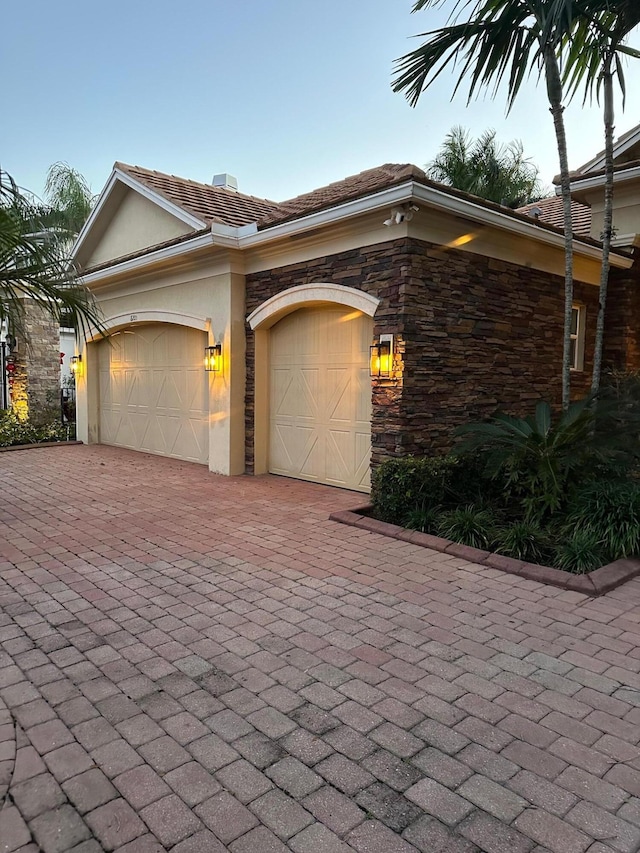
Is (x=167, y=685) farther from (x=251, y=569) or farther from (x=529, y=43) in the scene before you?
(x=529, y=43)

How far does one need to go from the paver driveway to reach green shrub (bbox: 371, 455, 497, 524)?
95 centimetres

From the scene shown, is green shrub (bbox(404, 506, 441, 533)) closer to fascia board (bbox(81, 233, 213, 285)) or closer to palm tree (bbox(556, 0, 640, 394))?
palm tree (bbox(556, 0, 640, 394))

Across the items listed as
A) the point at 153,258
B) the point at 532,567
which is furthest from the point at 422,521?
the point at 153,258

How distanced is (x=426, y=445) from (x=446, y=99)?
14.0ft

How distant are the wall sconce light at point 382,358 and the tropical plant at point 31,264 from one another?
3.41m

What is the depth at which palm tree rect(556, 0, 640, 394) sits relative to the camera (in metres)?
6.70

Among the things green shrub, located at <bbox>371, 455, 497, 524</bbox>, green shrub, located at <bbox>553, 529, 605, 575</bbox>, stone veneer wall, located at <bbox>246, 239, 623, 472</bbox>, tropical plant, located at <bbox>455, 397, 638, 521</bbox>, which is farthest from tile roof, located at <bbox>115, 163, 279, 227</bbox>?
green shrub, located at <bbox>553, 529, 605, 575</bbox>

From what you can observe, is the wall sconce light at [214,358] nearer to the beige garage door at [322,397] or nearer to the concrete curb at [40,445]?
the beige garage door at [322,397]

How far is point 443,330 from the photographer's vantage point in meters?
7.54

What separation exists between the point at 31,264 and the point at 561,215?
1076 cm

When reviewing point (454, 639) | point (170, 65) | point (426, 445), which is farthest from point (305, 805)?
point (170, 65)

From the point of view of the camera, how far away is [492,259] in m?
8.29

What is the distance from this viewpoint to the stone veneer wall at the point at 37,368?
16.1m

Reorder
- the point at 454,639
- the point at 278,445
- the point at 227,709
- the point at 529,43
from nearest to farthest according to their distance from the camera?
1. the point at 227,709
2. the point at 454,639
3. the point at 529,43
4. the point at 278,445
